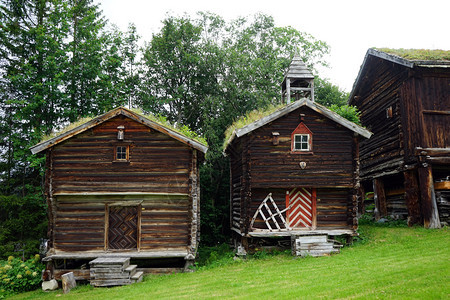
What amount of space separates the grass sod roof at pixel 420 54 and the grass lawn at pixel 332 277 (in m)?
8.36

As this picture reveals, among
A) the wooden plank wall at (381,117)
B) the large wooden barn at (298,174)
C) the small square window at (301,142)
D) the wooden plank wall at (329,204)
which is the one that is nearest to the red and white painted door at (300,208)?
the large wooden barn at (298,174)

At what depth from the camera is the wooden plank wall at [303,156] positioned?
16906mm

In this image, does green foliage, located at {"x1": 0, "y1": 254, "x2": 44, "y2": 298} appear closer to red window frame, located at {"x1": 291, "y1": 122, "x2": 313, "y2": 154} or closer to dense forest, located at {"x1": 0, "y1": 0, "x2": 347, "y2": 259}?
dense forest, located at {"x1": 0, "y1": 0, "x2": 347, "y2": 259}

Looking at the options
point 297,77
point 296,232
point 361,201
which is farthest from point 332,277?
point 361,201

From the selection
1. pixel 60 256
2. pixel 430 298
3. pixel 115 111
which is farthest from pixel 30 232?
pixel 430 298

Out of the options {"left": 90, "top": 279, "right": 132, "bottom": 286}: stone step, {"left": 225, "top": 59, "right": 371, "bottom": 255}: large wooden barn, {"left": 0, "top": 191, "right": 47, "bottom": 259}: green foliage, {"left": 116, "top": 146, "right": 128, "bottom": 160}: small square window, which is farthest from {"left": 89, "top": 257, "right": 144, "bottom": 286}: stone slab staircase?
{"left": 0, "top": 191, "right": 47, "bottom": 259}: green foliage

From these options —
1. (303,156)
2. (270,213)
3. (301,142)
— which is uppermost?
(301,142)

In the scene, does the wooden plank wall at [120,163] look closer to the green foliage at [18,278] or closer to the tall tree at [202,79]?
the green foliage at [18,278]

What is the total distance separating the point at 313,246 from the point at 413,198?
6.14m

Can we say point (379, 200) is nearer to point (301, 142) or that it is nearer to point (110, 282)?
point (301, 142)

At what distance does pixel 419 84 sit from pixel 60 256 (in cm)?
1878

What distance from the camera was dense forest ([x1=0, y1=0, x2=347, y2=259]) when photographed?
22.9 metres

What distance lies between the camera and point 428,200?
1664cm

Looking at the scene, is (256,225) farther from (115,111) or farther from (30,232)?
(30,232)
